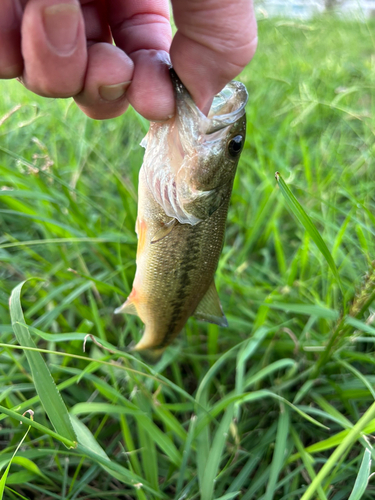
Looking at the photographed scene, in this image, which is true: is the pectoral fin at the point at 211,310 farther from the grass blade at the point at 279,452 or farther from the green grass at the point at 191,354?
the grass blade at the point at 279,452

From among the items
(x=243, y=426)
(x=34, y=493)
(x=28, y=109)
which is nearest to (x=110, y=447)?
(x=34, y=493)

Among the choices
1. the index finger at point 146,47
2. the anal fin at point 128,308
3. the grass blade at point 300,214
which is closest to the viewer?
the grass blade at point 300,214

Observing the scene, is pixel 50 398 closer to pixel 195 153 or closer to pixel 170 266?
pixel 170 266

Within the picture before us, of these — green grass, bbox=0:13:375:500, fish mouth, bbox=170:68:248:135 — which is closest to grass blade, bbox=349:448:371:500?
green grass, bbox=0:13:375:500

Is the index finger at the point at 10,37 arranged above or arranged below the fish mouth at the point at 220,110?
above

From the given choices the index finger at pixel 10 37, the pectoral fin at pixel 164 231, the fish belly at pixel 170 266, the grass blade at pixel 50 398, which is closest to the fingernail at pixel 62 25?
the index finger at pixel 10 37

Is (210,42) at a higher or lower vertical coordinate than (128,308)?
higher

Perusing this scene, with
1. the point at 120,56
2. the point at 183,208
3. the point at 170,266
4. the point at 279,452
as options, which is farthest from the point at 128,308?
the point at 120,56
